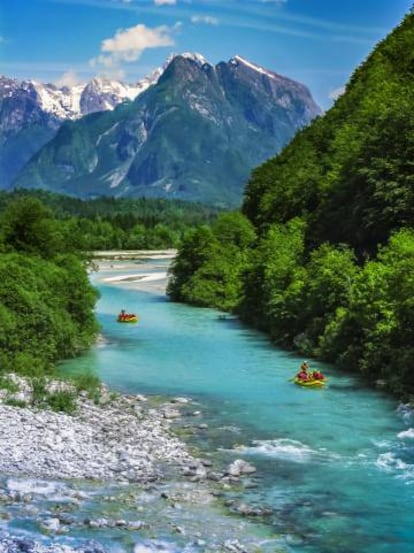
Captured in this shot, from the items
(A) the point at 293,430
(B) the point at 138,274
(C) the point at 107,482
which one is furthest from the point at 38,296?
(B) the point at 138,274

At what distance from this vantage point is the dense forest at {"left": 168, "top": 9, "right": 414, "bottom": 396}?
50.1 metres

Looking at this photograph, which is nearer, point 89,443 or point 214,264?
point 89,443

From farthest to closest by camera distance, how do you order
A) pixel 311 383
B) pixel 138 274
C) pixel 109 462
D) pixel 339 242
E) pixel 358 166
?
pixel 138 274, pixel 339 242, pixel 358 166, pixel 311 383, pixel 109 462

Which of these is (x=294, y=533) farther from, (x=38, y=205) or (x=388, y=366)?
(x=38, y=205)

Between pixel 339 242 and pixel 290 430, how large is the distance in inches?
1546

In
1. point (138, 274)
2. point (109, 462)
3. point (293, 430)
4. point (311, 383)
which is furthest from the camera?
point (138, 274)

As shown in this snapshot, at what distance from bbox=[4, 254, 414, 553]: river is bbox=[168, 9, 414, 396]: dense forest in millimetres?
2755

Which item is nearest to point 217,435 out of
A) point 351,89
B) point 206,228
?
point 206,228

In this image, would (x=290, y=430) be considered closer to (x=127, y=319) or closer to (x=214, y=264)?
(x=127, y=319)

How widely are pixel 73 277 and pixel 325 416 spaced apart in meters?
27.3

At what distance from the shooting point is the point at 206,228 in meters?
103

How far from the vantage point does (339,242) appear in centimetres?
7300

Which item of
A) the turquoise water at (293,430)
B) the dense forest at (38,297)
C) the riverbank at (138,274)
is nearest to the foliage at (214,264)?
the riverbank at (138,274)

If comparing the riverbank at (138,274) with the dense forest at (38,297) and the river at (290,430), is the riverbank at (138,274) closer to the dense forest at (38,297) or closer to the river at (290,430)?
the dense forest at (38,297)
